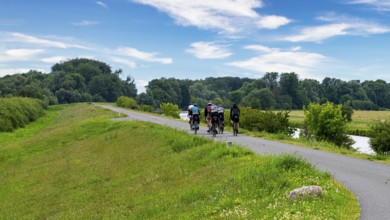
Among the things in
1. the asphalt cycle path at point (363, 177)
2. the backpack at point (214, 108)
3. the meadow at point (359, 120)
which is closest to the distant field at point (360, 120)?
the meadow at point (359, 120)

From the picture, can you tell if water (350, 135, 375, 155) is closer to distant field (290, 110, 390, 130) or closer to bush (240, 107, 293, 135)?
distant field (290, 110, 390, 130)

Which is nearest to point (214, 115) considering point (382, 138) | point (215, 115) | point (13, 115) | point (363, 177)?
point (215, 115)

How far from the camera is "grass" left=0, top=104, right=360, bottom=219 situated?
30.8ft

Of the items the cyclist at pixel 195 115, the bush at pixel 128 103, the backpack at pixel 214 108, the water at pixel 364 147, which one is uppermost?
the backpack at pixel 214 108

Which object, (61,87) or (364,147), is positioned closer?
(364,147)

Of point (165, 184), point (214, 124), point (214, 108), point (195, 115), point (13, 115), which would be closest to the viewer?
point (165, 184)

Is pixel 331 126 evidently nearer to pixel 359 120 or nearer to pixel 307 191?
pixel 307 191

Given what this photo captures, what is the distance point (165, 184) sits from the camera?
47.9ft

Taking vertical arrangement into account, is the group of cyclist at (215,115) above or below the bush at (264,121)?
above

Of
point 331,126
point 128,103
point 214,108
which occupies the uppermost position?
point 214,108

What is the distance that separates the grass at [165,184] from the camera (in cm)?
938

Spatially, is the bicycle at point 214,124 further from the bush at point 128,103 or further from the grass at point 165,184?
the bush at point 128,103

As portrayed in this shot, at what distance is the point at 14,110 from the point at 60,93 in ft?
295

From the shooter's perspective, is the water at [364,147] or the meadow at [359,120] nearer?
the water at [364,147]
